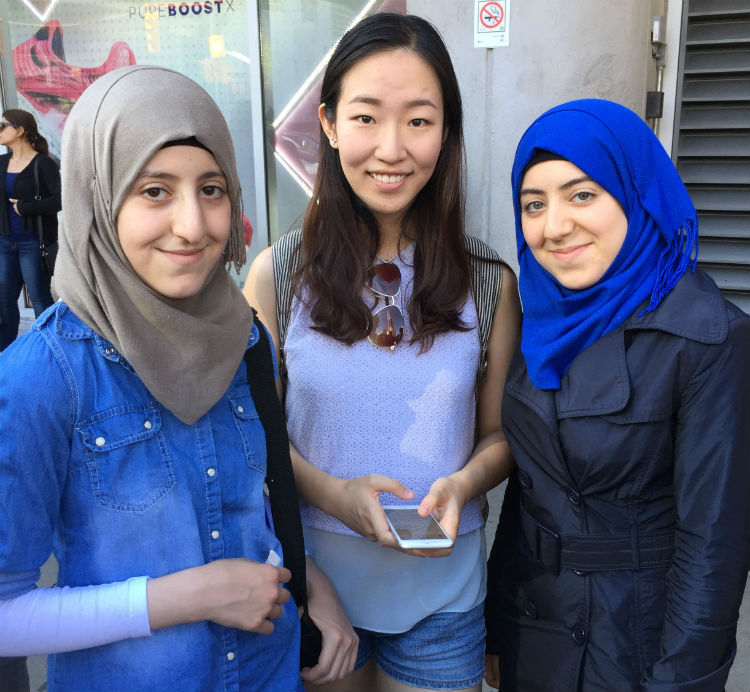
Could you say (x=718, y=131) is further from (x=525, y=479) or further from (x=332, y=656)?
(x=332, y=656)

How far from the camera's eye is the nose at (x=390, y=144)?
171 centimetres

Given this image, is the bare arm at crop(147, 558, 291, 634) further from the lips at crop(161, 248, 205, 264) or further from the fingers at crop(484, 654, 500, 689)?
the fingers at crop(484, 654, 500, 689)

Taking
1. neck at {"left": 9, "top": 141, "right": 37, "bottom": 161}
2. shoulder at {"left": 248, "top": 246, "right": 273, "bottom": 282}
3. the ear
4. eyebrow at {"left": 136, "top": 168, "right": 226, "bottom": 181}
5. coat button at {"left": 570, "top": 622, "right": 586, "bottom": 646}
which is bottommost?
coat button at {"left": 570, "top": 622, "right": 586, "bottom": 646}

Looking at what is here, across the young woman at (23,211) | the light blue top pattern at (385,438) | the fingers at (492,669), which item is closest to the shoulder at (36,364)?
the light blue top pattern at (385,438)

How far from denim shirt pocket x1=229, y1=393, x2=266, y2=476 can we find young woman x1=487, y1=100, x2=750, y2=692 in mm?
634

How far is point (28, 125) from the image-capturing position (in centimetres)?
561

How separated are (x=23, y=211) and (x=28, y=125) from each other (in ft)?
2.22

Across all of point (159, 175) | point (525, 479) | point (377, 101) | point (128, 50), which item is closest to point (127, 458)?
point (159, 175)

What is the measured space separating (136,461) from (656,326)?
1070 mm

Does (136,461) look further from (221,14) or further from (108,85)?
(221,14)

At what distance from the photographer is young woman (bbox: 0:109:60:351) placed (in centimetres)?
564

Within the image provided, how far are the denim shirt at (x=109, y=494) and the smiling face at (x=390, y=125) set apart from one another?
2.50ft

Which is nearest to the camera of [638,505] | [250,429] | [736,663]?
[250,429]

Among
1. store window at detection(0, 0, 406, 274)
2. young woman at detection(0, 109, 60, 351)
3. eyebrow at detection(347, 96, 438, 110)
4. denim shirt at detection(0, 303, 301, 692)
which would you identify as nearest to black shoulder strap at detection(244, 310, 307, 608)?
denim shirt at detection(0, 303, 301, 692)
